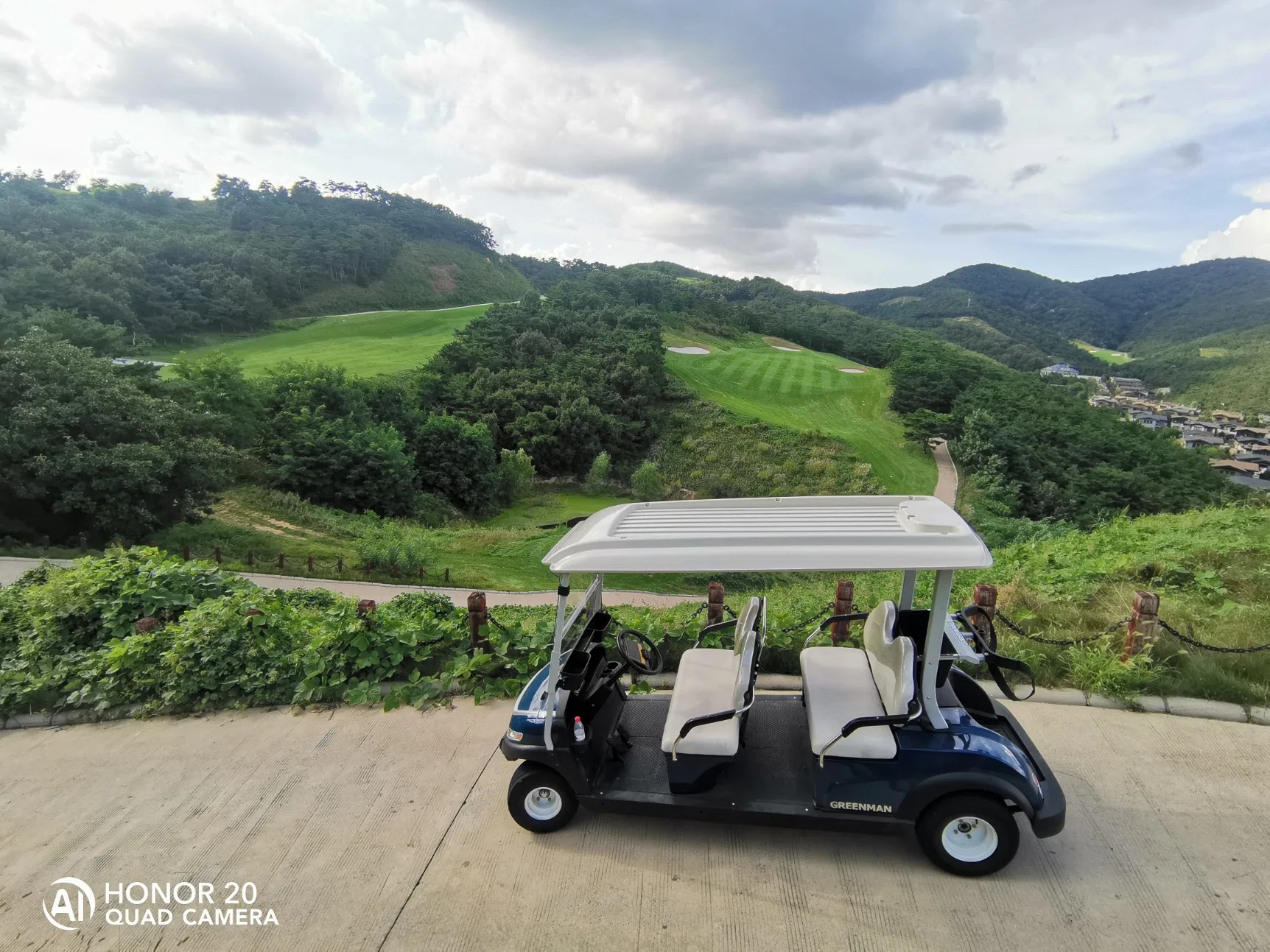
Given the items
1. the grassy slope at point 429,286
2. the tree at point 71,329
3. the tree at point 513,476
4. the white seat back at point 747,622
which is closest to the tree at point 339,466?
the tree at point 513,476

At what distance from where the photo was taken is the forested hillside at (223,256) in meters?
46.1

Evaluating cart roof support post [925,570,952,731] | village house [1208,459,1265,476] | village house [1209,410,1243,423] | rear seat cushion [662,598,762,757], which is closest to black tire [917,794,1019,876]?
cart roof support post [925,570,952,731]

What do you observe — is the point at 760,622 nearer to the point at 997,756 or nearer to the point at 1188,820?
the point at 997,756

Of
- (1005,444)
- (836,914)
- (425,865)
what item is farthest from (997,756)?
(1005,444)

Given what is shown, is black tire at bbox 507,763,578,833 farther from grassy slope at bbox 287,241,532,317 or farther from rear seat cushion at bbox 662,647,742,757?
grassy slope at bbox 287,241,532,317

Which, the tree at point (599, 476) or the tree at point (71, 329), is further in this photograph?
the tree at point (599, 476)

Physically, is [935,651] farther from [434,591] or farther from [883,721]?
[434,591]

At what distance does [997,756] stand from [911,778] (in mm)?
481

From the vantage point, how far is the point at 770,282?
11350 centimetres

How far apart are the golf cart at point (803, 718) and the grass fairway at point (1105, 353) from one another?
439 feet

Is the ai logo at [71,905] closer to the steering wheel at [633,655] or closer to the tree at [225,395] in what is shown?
the steering wheel at [633,655]

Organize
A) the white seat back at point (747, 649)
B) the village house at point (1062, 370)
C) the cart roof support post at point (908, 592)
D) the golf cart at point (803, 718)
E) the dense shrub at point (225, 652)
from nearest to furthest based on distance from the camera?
the golf cart at point (803, 718)
the white seat back at point (747, 649)
the cart roof support post at point (908, 592)
the dense shrub at point (225, 652)
the village house at point (1062, 370)

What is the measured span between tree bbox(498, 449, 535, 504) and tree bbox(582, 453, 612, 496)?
4.05 meters

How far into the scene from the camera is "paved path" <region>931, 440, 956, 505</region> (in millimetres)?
34406
